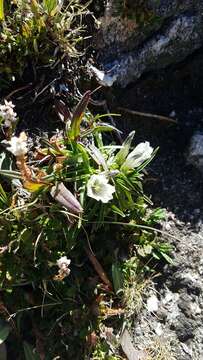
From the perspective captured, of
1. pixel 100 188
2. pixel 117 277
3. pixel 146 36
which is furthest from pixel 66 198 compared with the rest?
pixel 146 36

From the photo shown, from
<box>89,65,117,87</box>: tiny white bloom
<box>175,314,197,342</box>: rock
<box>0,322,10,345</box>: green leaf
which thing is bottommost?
<box>175,314,197,342</box>: rock

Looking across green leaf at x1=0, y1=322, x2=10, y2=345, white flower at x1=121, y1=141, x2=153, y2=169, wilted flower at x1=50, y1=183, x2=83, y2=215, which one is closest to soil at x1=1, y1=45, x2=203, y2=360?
white flower at x1=121, y1=141, x2=153, y2=169

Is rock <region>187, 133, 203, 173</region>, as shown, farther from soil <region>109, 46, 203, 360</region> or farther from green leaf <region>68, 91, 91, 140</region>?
green leaf <region>68, 91, 91, 140</region>

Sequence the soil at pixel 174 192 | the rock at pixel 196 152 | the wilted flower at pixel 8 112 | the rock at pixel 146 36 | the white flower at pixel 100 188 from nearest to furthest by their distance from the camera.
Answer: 1. the wilted flower at pixel 8 112
2. the white flower at pixel 100 188
3. the soil at pixel 174 192
4. the rock at pixel 146 36
5. the rock at pixel 196 152

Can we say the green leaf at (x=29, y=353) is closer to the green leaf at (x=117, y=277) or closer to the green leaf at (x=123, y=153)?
the green leaf at (x=117, y=277)

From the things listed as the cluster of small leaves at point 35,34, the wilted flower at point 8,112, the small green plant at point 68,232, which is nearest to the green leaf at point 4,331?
the small green plant at point 68,232

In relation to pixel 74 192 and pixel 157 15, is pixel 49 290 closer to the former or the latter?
pixel 74 192

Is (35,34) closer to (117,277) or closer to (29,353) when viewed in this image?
(117,277)
